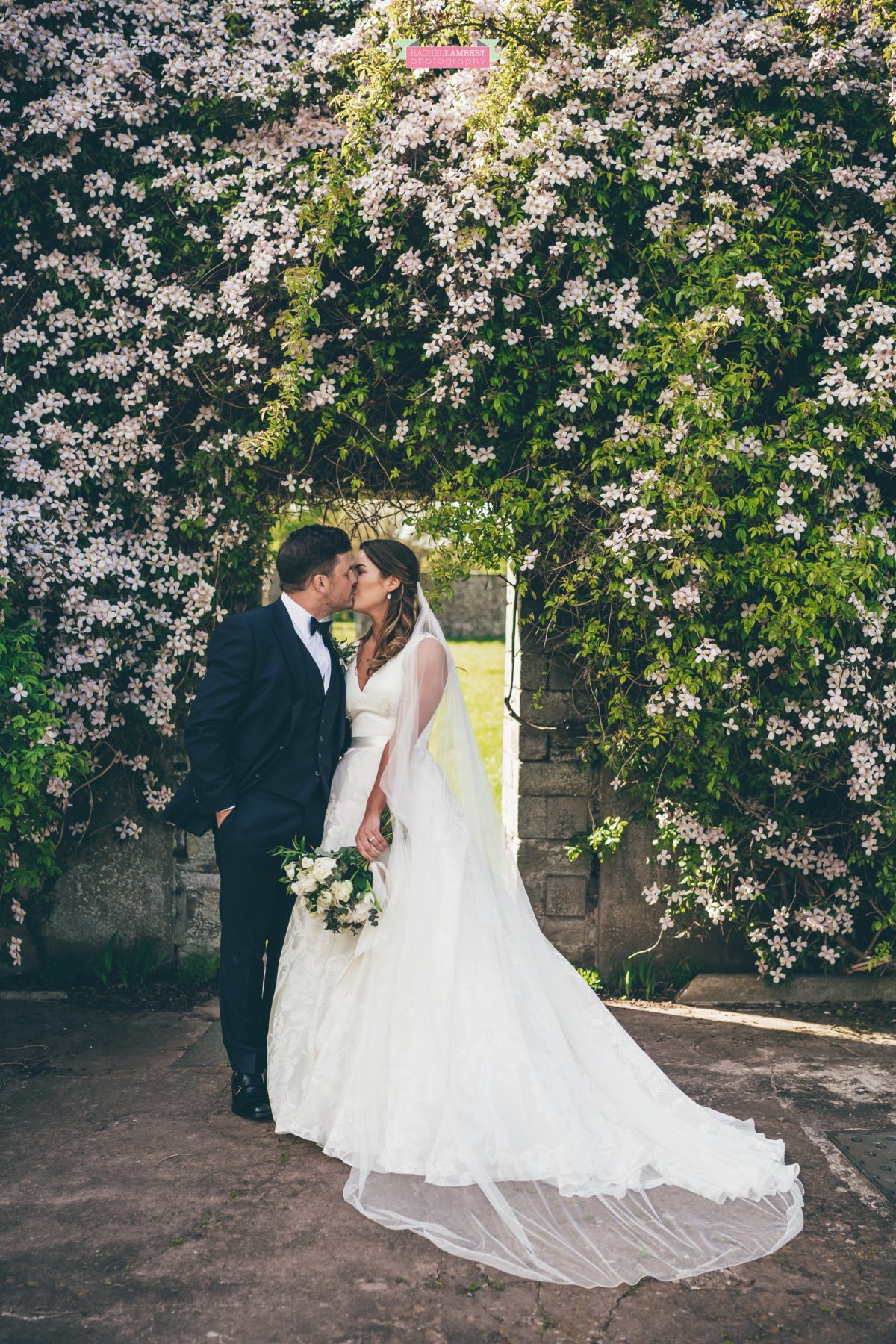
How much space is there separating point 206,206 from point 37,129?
852 millimetres

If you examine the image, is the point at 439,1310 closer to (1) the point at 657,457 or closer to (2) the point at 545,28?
(1) the point at 657,457

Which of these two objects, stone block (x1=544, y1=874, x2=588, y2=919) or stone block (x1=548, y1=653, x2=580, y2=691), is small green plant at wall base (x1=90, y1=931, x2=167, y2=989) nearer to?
stone block (x1=544, y1=874, x2=588, y2=919)

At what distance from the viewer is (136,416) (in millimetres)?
5508

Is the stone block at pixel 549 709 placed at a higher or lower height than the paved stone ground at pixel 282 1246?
higher

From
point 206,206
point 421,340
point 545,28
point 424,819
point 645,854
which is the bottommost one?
point 645,854

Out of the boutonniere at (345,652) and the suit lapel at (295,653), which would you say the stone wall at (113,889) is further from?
the suit lapel at (295,653)

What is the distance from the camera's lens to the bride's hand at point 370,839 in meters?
4.19

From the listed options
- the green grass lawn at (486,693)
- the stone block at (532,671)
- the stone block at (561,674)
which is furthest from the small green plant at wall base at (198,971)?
the green grass lawn at (486,693)

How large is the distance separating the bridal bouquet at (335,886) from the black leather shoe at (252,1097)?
0.75m

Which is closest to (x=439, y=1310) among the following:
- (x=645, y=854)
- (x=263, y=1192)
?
(x=263, y=1192)

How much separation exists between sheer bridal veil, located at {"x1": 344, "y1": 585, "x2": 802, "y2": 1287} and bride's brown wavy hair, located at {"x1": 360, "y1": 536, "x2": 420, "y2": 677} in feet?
0.22

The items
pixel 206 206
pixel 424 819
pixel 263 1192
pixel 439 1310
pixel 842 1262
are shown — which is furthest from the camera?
pixel 206 206

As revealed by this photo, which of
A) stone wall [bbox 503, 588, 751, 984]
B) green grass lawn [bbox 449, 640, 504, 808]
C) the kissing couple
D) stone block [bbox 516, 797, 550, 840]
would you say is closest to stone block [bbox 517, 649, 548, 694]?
stone wall [bbox 503, 588, 751, 984]

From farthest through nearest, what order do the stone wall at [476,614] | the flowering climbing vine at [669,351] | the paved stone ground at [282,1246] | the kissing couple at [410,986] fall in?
the stone wall at [476,614]
the flowering climbing vine at [669,351]
the kissing couple at [410,986]
the paved stone ground at [282,1246]
